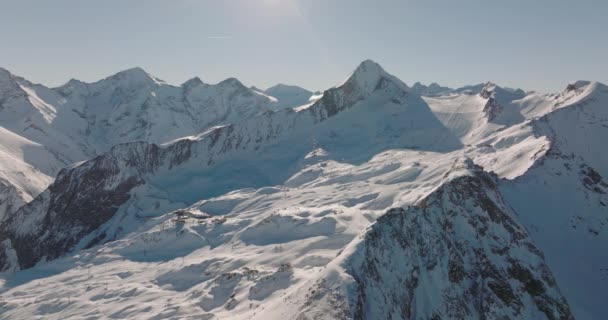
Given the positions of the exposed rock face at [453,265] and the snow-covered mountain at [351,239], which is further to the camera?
the snow-covered mountain at [351,239]

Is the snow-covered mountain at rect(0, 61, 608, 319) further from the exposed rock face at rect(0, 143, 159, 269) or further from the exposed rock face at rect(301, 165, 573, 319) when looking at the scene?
the exposed rock face at rect(0, 143, 159, 269)

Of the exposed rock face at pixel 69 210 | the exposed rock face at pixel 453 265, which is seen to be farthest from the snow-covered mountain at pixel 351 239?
the exposed rock face at pixel 69 210

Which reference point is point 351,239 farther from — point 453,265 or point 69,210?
point 69,210

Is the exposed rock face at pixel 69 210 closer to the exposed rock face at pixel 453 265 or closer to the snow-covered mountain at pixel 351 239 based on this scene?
the snow-covered mountain at pixel 351 239

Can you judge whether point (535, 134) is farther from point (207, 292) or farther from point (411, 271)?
point (207, 292)

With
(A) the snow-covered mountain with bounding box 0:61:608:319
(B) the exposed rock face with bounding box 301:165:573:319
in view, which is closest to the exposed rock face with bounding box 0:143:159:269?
(A) the snow-covered mountain with bounding box 0:61:608:319

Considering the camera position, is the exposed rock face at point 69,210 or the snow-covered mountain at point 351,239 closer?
the snow-covered mountain at point 351,239

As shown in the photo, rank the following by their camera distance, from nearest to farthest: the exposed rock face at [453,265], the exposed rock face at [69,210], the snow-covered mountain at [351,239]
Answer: the exposed rock face at [453,265] → the snow-covered mountain at [351,239] → the exposed rock face at [69,210]

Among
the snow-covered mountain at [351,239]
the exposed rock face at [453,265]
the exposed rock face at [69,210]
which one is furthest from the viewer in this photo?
the exposed rock face at [69,210]
